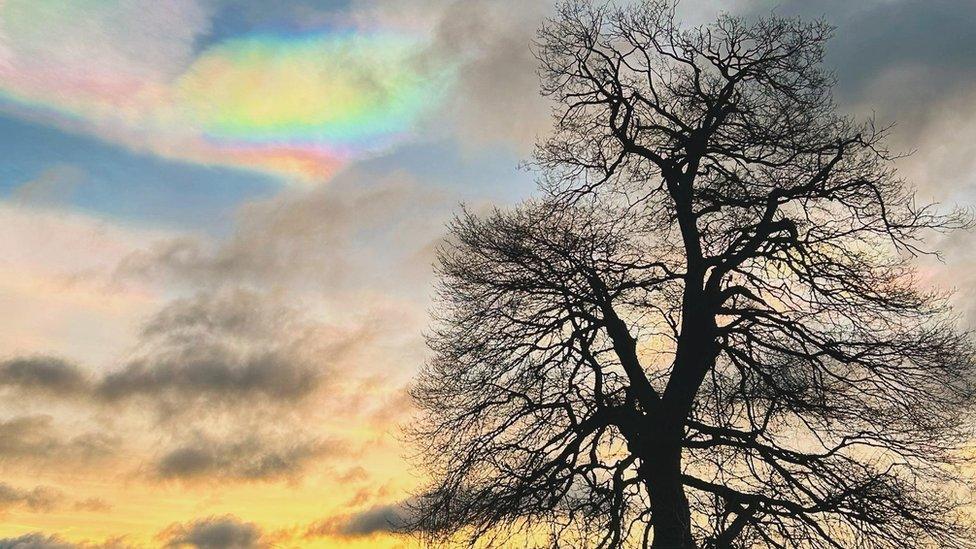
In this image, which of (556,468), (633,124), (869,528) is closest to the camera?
(869,528)

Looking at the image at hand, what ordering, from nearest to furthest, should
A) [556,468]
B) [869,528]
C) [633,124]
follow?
[869,528]
[556,468]
[633,124]

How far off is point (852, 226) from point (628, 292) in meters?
3.97

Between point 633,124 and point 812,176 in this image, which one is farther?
point 633,124

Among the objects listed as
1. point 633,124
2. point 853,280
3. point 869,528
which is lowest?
point 869,528

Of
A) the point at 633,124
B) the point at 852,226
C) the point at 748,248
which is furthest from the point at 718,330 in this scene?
the point at 633,124

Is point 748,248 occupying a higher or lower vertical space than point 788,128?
lower

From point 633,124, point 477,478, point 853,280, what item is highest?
point 633,124

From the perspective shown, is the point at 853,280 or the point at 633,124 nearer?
the point at 853,280

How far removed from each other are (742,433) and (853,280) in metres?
3.24

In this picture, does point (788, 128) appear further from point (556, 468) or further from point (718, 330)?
point (556, 468)

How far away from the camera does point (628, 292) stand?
17.9m

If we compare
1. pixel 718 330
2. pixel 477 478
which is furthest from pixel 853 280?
pixel 477 478

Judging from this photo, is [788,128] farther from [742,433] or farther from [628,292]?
[742,433]

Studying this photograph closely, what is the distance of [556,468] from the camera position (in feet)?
55.5
